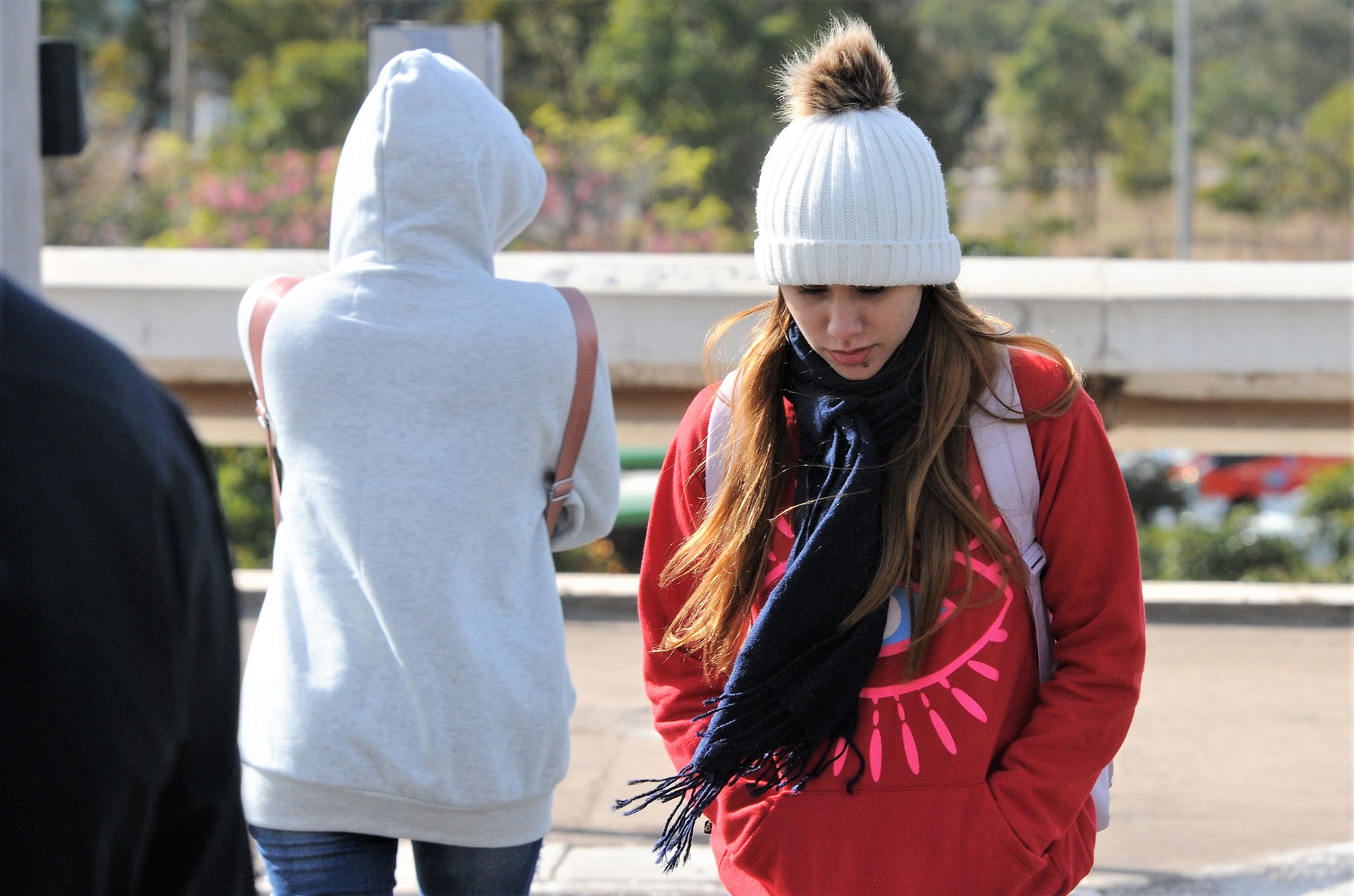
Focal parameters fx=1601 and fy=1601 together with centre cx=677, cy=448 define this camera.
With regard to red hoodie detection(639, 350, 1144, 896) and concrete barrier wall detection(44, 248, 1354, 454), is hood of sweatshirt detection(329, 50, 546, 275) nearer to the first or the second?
red hoodie detection(639, 350, 1144, 896)

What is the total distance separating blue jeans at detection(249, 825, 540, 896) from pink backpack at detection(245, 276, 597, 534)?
477 millimetres

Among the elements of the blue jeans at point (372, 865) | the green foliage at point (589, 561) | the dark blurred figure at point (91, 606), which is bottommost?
the green foliage at point (589, 561)

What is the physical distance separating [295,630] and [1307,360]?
460 centimetres

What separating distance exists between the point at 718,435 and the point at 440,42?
2798 millimetres

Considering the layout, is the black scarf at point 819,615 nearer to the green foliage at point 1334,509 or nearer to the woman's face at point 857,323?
the woman's face at point 857,323

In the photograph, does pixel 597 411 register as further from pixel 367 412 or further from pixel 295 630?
pixel 295 630

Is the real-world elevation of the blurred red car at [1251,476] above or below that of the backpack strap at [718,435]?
below

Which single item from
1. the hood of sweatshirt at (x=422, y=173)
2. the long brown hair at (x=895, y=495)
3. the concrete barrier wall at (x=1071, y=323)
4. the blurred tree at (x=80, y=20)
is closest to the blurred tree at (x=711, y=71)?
the blurred tree at (x=80, y=20)

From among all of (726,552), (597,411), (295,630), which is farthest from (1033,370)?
(295,630)

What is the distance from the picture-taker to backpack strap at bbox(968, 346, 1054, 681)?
6.95ft

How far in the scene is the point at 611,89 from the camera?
25562mm

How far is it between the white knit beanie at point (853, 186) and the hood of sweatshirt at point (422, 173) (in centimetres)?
46

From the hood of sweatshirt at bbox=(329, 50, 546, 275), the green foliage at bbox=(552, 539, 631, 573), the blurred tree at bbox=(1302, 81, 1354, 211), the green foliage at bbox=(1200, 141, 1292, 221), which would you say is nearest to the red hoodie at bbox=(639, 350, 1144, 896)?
the hood of sweatshirt at bbox=(329, 50, 546, 275)

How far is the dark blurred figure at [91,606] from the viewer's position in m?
0.94
